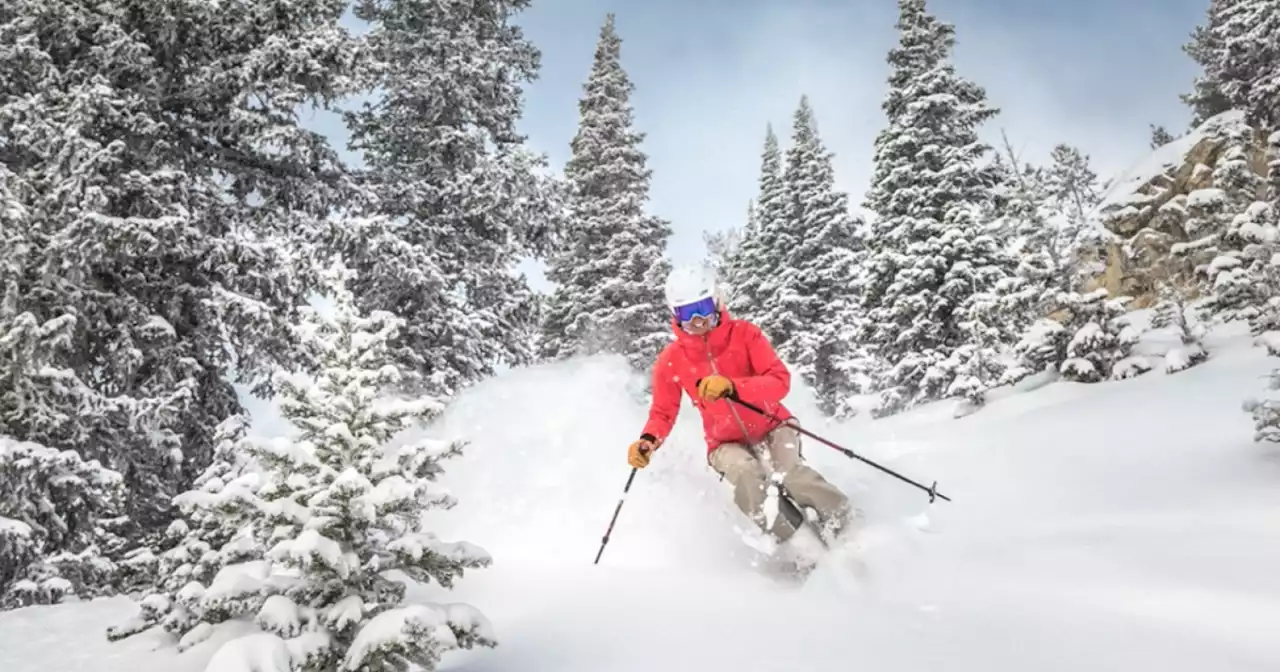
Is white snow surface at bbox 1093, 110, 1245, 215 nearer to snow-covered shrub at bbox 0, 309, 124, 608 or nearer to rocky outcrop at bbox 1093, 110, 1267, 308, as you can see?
rocky outcrop at bbox 1093, 110, 1267, 308

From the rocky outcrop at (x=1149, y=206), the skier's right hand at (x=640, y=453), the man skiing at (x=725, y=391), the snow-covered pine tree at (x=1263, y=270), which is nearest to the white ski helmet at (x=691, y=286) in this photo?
the man skiing at (x=725, y=391)

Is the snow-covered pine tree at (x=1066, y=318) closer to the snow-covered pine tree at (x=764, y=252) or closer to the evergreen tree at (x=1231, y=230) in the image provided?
the evergreen tree at (x=1231, y=230)

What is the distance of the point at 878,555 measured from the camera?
4898 millimetres

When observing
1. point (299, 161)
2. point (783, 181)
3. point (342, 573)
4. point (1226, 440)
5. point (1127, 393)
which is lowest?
point (342, 573)

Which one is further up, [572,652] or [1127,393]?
[1127,393]

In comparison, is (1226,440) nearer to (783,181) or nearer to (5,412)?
(5,412)

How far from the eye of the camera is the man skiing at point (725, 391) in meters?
5.47

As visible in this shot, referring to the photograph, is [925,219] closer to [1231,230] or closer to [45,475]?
[1231,230]

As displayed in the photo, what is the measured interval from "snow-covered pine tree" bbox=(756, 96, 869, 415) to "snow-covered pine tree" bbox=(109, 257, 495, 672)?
77.6ft

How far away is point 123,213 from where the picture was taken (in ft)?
28.8

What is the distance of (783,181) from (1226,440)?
945 inches

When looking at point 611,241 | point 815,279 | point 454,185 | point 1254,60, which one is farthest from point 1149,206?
point 454,185

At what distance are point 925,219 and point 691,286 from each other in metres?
15.6

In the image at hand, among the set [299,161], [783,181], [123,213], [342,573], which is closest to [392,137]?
[299,161]
